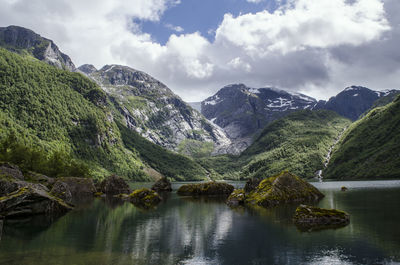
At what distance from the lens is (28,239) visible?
31.8 meters

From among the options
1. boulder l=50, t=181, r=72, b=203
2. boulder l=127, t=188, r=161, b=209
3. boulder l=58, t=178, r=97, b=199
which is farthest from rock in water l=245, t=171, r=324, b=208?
boulder l=58, t=178, r=97, b=199

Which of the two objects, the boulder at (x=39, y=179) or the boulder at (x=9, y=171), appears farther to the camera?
the boulder at (x=39, y=179)

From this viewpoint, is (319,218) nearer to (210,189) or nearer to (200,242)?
(200,242)

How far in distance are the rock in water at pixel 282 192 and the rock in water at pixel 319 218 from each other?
79.9 feet

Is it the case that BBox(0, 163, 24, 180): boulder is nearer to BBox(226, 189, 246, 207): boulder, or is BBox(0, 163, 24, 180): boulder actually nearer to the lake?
the lake

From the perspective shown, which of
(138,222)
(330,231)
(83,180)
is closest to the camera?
(330,231)

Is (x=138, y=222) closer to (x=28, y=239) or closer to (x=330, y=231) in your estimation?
(x=28, y=239)

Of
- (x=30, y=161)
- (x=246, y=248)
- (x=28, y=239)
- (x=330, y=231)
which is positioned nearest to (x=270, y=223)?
(x=330, y=231)

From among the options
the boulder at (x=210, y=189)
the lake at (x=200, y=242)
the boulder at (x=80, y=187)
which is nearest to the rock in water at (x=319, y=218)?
the lake at (x=200, y=242)

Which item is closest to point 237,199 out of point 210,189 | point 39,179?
point 210,189

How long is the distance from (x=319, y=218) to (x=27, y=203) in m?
47.1

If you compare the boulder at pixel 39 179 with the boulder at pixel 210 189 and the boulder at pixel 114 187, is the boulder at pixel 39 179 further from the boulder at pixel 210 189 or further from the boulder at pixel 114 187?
the boulder at pixel 210 189

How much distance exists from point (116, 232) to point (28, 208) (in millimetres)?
23429

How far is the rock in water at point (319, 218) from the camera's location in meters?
38.3
